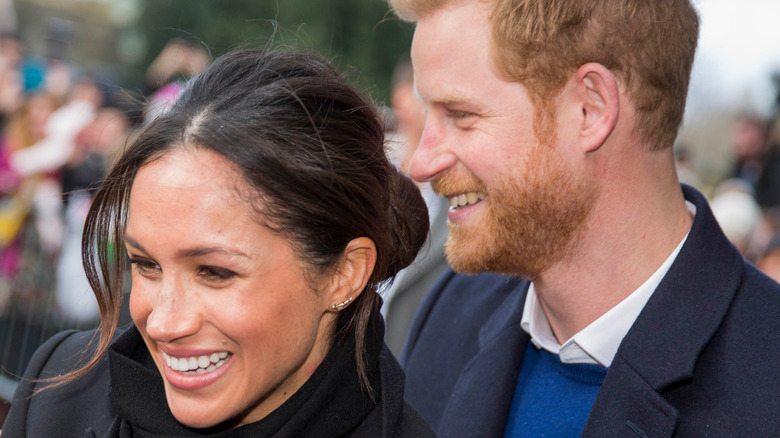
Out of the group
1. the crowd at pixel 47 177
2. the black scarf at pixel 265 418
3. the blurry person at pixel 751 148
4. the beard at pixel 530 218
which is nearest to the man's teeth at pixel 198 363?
the black scarf at pixel 265 418

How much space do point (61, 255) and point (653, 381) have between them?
14.3 feet

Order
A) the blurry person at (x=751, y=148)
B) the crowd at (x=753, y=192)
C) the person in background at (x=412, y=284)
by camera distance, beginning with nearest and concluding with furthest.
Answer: the person in background at (x=412, y=284) < the crowd at (x=753, y=192) < the blurry person at (x=751, y=148)

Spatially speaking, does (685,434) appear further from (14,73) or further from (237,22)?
(237,22)

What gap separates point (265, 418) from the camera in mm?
2256

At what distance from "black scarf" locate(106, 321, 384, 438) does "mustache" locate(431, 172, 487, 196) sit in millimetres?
684

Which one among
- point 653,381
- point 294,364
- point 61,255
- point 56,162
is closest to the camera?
point 294,364

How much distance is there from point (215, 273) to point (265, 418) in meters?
0.45

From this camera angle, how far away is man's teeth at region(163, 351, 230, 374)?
6.97 ft

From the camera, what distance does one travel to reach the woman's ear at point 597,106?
2.64m

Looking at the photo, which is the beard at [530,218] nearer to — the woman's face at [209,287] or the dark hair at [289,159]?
the dark hair at [289,159]

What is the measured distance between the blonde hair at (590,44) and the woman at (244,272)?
543 mm

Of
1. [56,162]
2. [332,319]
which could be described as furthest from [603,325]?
[56,162]

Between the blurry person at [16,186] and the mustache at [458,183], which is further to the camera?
the blurry person at [16,186]

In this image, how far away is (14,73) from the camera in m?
8.06
